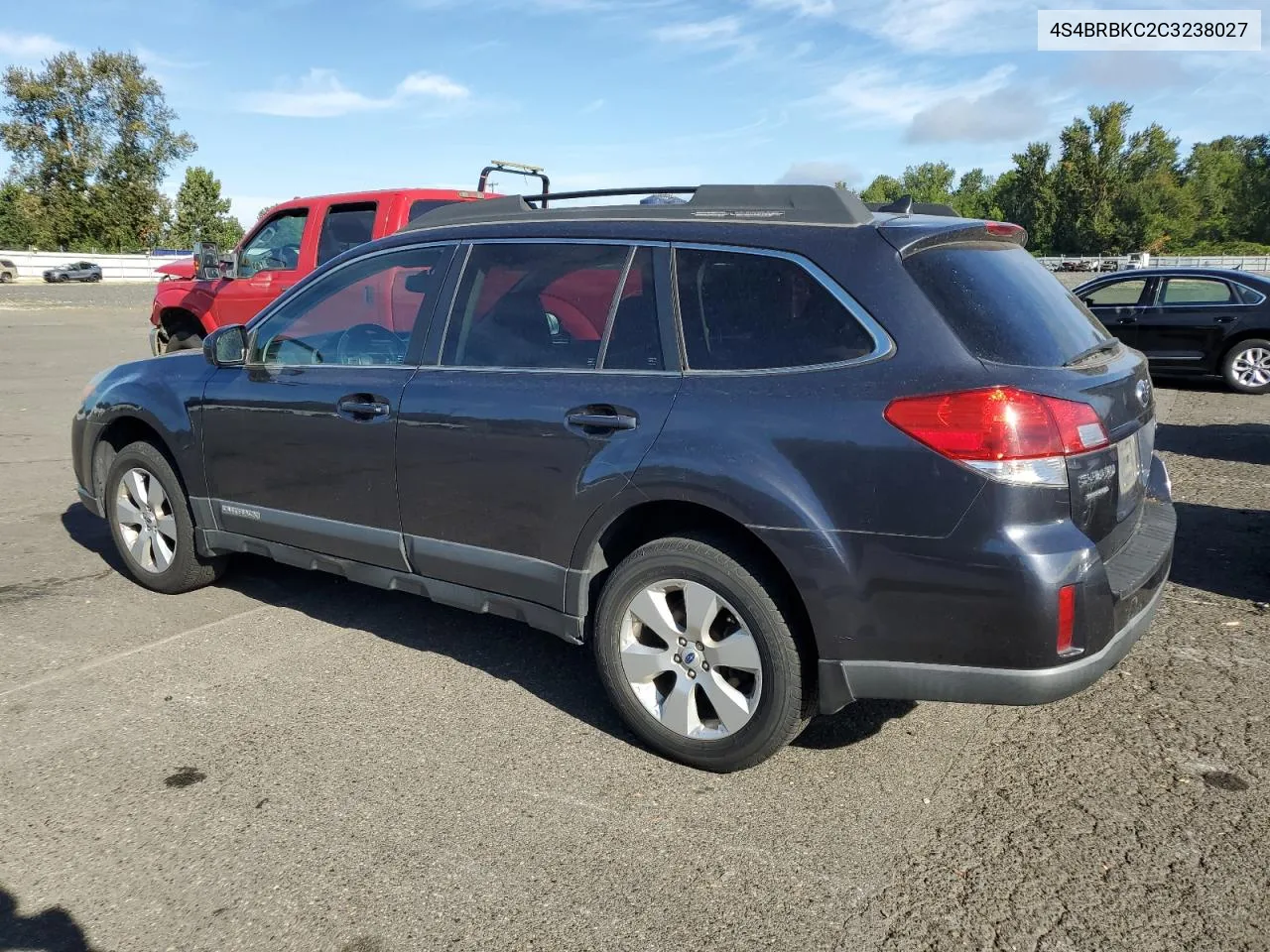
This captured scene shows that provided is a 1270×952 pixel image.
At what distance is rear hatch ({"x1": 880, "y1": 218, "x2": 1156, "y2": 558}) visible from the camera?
9.86 ft

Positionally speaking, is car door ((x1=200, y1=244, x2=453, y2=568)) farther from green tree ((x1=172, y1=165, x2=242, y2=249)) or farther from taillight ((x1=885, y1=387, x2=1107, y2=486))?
green tree ((x1=172, y1=165, x2=242, y2=249))

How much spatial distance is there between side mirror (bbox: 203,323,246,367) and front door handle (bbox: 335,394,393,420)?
0.85 m

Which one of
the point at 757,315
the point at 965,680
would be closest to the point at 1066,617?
the point at 965,680

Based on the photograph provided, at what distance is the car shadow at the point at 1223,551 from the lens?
5.25 metres

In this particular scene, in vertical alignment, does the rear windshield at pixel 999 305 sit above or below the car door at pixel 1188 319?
above

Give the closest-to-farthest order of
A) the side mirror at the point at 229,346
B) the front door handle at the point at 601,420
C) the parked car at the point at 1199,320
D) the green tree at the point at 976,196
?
the front door handle at the point at 601,420 → the side mirror at the point at 229,346 → the parked car at the point at 1199,320 → the green tree at the point at 976,196

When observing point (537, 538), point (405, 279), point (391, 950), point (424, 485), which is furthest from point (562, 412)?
point (391, 950)

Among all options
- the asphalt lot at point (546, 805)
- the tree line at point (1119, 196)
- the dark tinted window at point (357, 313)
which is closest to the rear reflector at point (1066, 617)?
the asphalt lot at point (546, 805)

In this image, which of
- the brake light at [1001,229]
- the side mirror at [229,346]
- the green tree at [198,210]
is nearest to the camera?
the brake light at [1001,229]

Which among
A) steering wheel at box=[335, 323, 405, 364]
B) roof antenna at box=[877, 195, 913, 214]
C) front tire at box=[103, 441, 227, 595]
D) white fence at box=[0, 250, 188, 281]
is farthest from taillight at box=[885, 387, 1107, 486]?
white fence at box=[0, 250, 188, 281]

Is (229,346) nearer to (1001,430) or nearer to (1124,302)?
(1001,430)

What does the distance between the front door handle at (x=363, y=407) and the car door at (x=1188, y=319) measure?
11.7 meters

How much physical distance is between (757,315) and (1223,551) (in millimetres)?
3946

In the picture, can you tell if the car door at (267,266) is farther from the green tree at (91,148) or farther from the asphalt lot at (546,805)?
the green tree at (91,148)
